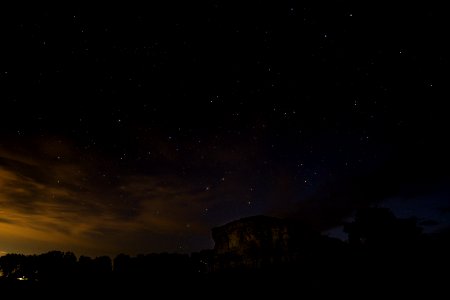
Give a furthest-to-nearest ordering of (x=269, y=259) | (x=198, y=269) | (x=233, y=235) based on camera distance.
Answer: (x=198, y=269) → (x=233, y=235) → (x=269, y=259)

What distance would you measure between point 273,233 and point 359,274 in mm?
Result: 61804

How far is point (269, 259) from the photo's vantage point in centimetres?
7131

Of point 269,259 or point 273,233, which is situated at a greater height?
point 273,233

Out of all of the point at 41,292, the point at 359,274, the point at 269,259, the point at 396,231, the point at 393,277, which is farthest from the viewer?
the point at 269,259

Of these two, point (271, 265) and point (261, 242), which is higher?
point (261, 242)

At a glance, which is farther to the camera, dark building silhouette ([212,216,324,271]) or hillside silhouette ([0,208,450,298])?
dark building silhouette ([212,216,324,271])

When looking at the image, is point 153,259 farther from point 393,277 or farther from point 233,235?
point 393,277

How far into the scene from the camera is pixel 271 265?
37750mm

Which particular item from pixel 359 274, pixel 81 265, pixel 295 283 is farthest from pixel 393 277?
pixel 81 265

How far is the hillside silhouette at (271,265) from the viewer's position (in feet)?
38.6

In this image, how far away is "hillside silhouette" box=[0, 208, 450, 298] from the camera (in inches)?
464

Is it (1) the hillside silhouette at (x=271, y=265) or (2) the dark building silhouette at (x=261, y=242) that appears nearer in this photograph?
(1) the hillside silhouette at (x=271, y=265)

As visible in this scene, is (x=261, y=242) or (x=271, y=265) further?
(x=261, y=242)

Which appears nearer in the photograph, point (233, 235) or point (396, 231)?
point (396, 231)
